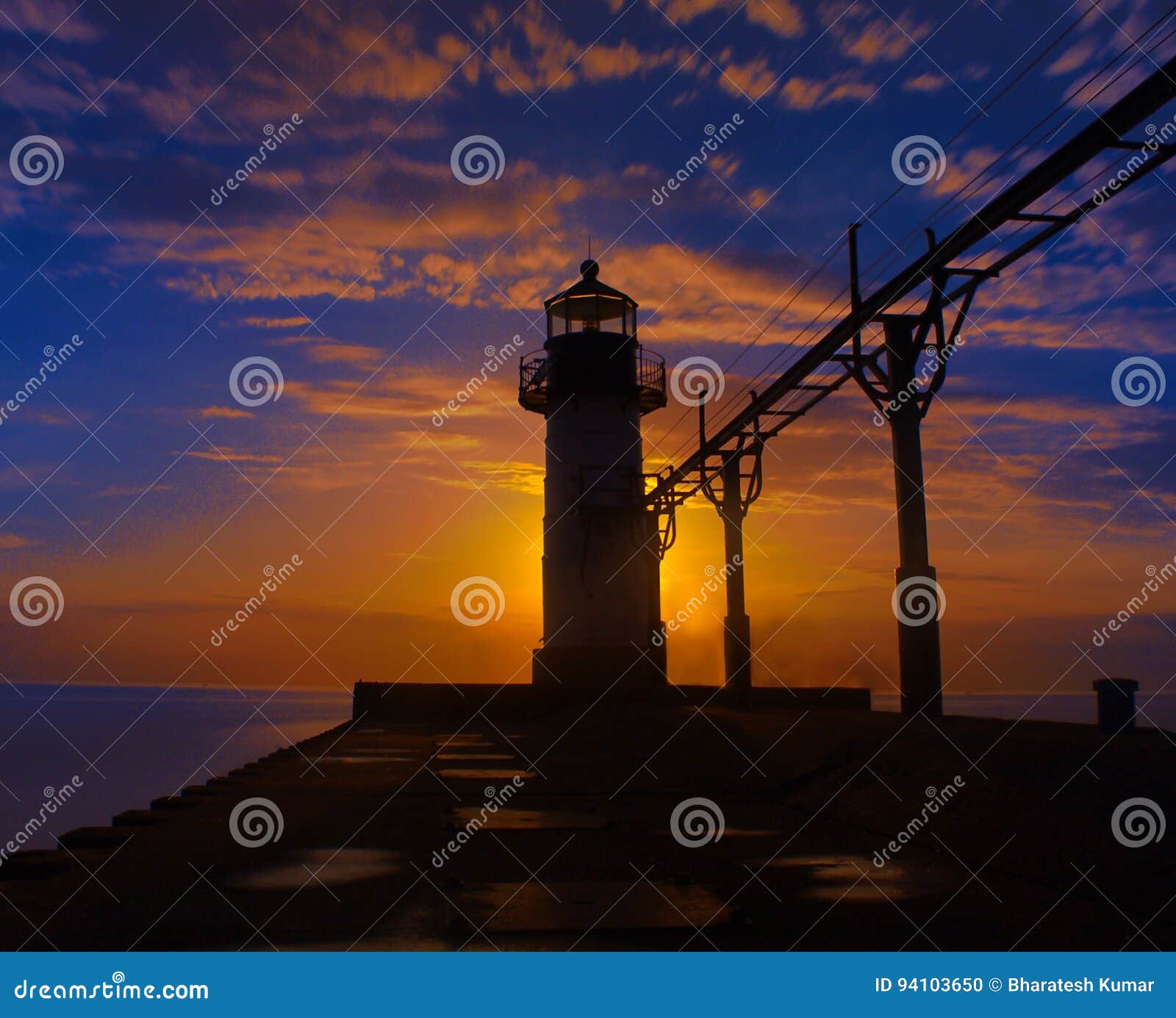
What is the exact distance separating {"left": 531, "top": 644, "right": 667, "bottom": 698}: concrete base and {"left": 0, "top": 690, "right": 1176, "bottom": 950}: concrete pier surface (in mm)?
16776

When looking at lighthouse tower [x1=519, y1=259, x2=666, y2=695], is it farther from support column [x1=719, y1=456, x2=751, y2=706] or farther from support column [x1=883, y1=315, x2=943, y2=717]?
support column [x1=883, y1=315, x2=943, y2=717]

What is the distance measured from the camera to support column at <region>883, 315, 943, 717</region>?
597 inches

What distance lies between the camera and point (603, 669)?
3166 cm

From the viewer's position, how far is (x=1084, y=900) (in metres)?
6.52

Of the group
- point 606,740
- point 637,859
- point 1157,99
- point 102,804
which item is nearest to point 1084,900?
point 637,859

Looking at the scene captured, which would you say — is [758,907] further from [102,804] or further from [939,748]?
[102,804]

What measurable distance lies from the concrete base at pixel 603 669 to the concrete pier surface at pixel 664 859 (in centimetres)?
1678

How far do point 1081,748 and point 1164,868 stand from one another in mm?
3373

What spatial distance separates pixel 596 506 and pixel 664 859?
24670 mm

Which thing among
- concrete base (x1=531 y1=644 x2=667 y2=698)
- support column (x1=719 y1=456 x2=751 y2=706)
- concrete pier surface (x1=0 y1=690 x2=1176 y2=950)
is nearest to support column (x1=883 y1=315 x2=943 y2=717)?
concrete pier surface (x1=0 y1=690 x2=1176 y2=950)

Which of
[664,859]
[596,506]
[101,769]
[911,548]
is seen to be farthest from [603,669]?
[101,769]

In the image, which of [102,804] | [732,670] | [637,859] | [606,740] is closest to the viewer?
[637,859]

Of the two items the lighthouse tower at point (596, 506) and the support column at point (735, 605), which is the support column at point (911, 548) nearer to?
the support column at point (735, 605)

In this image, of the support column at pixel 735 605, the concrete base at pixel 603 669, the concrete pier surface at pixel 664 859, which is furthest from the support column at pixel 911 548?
the concrete base at pixel 603 669
